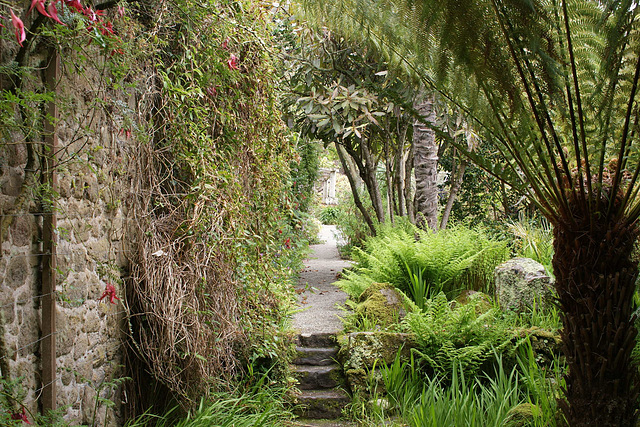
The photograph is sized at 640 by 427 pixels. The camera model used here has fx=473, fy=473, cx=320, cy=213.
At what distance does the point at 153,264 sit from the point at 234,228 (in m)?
0.66

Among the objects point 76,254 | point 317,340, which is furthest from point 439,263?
point 76,254

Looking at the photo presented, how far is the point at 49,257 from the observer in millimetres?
2275

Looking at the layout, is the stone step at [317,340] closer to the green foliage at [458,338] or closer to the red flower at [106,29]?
the green foliage at [458,338]

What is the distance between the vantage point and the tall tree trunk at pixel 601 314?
2248 mm

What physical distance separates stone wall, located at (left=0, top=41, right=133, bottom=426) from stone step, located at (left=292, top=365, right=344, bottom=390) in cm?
178

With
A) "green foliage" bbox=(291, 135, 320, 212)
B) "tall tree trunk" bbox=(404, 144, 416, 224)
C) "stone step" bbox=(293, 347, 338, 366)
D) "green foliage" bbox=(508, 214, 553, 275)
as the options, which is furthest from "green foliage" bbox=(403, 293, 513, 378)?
"green foliage" bbox=(291, 135, 320, 212)

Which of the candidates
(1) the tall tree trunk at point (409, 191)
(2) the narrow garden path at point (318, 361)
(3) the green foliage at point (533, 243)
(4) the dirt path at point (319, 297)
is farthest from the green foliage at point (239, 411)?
(1) the tall tree trunk at point (409, 191)

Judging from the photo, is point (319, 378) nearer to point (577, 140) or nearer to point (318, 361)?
point (318, 361)

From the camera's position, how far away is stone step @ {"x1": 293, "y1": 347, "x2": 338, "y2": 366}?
4.61 m

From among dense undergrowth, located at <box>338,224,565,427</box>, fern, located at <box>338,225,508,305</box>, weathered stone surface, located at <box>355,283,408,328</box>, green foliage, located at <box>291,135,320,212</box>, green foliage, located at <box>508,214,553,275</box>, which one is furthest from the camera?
green foliage, located at <box>291,135,320,212</box>

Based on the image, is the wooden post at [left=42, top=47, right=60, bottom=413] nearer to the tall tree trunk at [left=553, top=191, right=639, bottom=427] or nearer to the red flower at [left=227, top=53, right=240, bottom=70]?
the red flower at [left=227, top=53, right=240, bottom=70]

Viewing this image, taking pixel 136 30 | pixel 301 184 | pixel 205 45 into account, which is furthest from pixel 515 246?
pixel 136 30

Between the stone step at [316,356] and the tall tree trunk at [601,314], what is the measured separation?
2580 mm

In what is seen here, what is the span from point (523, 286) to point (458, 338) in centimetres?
108
